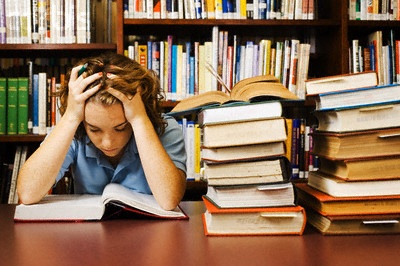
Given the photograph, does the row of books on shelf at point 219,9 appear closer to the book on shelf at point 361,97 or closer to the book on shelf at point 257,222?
the book on shelf at point 361,97

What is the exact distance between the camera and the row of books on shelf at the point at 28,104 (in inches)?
82.3

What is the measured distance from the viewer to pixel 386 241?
2.60ft

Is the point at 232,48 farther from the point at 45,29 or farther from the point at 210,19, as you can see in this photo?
the point at 45,29

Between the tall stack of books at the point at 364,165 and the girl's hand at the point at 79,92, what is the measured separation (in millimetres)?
457

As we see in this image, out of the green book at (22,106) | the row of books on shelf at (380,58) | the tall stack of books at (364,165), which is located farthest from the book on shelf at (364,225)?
the green book at (22,106)

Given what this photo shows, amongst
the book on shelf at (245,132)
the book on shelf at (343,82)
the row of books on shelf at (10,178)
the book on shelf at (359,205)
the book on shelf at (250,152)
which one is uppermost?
the book on shelf at (343,82)

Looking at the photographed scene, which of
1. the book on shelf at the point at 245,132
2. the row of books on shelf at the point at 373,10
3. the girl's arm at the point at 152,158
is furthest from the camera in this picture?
the row of books on shelf at the point at 373,10

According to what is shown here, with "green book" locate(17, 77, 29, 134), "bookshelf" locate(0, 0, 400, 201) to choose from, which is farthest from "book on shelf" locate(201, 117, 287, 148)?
"green book" locate(17, 77, 29, 134)

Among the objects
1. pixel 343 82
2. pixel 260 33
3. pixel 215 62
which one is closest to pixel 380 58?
pixel 260 33

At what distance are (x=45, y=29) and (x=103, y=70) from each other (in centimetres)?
111

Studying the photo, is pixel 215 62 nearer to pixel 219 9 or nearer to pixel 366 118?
pixel 219 9

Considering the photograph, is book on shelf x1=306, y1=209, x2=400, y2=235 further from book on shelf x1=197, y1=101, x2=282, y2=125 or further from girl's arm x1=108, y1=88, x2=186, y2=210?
girl's arm x1=108, y1=88, x2=186, y2=210

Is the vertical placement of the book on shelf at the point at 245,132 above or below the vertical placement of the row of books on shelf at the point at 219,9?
below

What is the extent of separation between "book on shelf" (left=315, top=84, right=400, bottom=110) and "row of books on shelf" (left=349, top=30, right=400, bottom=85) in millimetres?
1374
